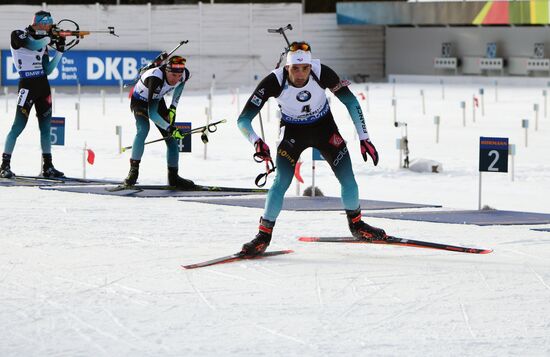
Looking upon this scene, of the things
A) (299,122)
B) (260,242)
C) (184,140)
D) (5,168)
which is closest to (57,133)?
(5,168)

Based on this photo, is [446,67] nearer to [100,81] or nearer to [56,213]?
[100,81]

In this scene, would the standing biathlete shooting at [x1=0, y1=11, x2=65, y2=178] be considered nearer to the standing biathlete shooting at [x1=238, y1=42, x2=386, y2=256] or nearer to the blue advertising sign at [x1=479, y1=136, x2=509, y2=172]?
the blue advertising sign at [x1=479, y1=136, x2=509, y2=172]

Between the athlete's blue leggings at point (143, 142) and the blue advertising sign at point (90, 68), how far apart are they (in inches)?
943

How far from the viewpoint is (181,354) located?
21.8 ft

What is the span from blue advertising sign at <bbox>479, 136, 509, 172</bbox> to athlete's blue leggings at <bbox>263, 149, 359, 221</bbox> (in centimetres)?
356

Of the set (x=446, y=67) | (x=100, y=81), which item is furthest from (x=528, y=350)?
(x=446, y=67)

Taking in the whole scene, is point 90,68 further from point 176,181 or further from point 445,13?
point 176,181

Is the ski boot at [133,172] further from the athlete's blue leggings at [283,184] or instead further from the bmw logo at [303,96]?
the bmw logo at [303,96]

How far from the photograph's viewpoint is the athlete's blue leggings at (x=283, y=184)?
9609 mm

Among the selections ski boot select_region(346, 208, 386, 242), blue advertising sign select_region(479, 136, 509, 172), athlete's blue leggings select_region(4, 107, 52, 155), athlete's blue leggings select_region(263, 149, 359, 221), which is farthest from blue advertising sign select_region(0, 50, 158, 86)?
athlete's blue leggings select_region(263, 149, 359, 221)

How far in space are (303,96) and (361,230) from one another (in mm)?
1265

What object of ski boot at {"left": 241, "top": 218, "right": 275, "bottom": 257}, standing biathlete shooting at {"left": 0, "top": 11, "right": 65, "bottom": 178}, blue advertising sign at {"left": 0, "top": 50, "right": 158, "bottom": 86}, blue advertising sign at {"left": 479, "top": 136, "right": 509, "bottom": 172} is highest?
blue advertising sign at {"left": 0, "top": 50, "right": 158, "bottom": 86}

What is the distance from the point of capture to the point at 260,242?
9570mm

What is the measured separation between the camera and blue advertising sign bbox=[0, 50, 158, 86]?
38.4 metres
